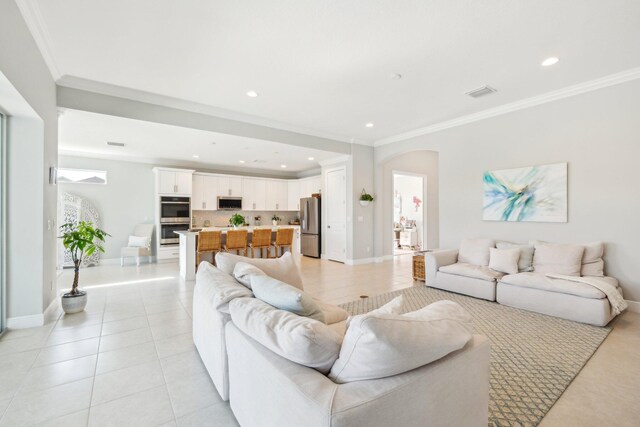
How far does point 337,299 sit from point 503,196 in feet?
10.3

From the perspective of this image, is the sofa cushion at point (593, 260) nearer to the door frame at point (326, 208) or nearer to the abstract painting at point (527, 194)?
the abstract painting at point (527, 194)

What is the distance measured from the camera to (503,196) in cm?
468

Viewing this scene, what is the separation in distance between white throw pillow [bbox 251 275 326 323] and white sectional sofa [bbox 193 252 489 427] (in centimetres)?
12

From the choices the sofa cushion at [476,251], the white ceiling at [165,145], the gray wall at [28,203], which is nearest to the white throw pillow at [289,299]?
the gray wall at [28,203]

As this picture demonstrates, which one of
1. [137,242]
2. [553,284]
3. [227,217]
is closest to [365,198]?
[553,284]

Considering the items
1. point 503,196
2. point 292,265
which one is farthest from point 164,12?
point 503,196

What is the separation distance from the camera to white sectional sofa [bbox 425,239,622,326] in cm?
317

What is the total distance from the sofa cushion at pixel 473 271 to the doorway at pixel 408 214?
222 inches

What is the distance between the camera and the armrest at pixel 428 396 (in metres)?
0.95

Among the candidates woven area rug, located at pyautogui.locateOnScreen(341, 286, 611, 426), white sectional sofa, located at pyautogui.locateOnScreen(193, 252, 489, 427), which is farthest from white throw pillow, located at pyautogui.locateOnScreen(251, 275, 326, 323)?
woven area rug, located at pyautogui.locateOnScreen(341, 286, 611, 426)

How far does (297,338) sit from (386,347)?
353mm

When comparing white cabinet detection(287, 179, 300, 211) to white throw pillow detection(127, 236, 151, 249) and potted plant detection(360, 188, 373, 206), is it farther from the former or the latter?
white throw pillow detection(127, 236, 151, 249)

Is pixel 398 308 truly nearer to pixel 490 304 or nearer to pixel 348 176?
pixel 490 304

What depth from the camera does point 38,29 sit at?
2.71 metres
